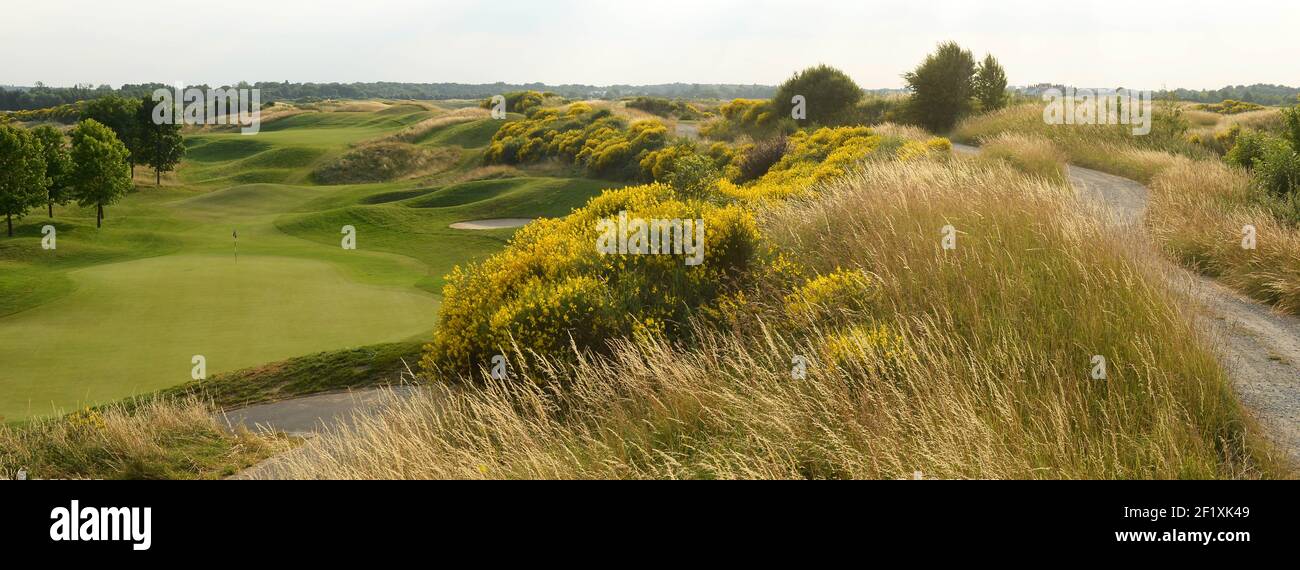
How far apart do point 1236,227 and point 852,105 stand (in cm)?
2876

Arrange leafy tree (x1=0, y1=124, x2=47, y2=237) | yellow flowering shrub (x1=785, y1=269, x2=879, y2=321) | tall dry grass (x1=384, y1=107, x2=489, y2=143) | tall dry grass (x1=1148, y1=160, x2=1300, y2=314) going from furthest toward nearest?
tall dry grass (x1=384, y1=107, x2=489, y2=143) < leafy tree (x1=0, y1=124, x2=47, y2=237) < tall dry grass (x1=1148, y1=160, x2=1300, y2=314) < yellow flowering shrub (x1=785, y1=269, x2=879, y2=321)

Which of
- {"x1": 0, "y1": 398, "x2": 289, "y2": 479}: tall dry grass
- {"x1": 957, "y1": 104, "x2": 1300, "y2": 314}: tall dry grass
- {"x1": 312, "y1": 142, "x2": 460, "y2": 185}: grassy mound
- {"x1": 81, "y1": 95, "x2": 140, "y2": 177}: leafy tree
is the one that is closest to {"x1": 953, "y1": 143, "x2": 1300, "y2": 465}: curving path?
{"x1": 957, "y1": 104, "x2": 1300, "y2": 314}: tall dry grass

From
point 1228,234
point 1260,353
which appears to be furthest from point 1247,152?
point 1260,353

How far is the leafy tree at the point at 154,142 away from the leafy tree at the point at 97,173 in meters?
13.4

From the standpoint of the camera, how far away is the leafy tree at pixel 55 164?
4134 centimetres

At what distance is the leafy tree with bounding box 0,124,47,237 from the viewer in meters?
35.8

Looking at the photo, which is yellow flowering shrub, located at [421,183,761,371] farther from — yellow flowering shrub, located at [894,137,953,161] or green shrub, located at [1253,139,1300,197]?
green shrub, located at [1253,139,1300,197]

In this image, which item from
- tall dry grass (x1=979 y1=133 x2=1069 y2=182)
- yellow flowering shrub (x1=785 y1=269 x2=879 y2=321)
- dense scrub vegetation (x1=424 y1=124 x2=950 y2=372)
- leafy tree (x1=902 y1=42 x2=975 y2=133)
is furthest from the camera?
leafy tree (x1=902 y1=42 x2=975 y2=133)

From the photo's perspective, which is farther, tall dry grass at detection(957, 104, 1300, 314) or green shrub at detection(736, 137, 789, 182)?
green shrub at detection(736, 137, 789, 182)

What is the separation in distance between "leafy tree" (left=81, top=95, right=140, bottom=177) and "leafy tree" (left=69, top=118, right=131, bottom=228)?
14.0 m

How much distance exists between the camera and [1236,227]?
10062mm

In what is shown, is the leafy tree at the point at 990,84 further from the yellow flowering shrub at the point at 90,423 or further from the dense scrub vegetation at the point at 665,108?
the dense scrub vegetation at the point at 665,108

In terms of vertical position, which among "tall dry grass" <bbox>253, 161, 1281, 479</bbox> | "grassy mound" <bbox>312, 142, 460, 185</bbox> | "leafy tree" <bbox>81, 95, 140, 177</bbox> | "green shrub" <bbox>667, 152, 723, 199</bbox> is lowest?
"tall dry grass" <bbox>253, 161, 1281, 479</bbox>

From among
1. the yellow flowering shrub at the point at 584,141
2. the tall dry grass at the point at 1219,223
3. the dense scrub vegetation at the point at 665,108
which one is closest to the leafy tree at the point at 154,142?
the yellow flowering shrub at the point at 584,141
